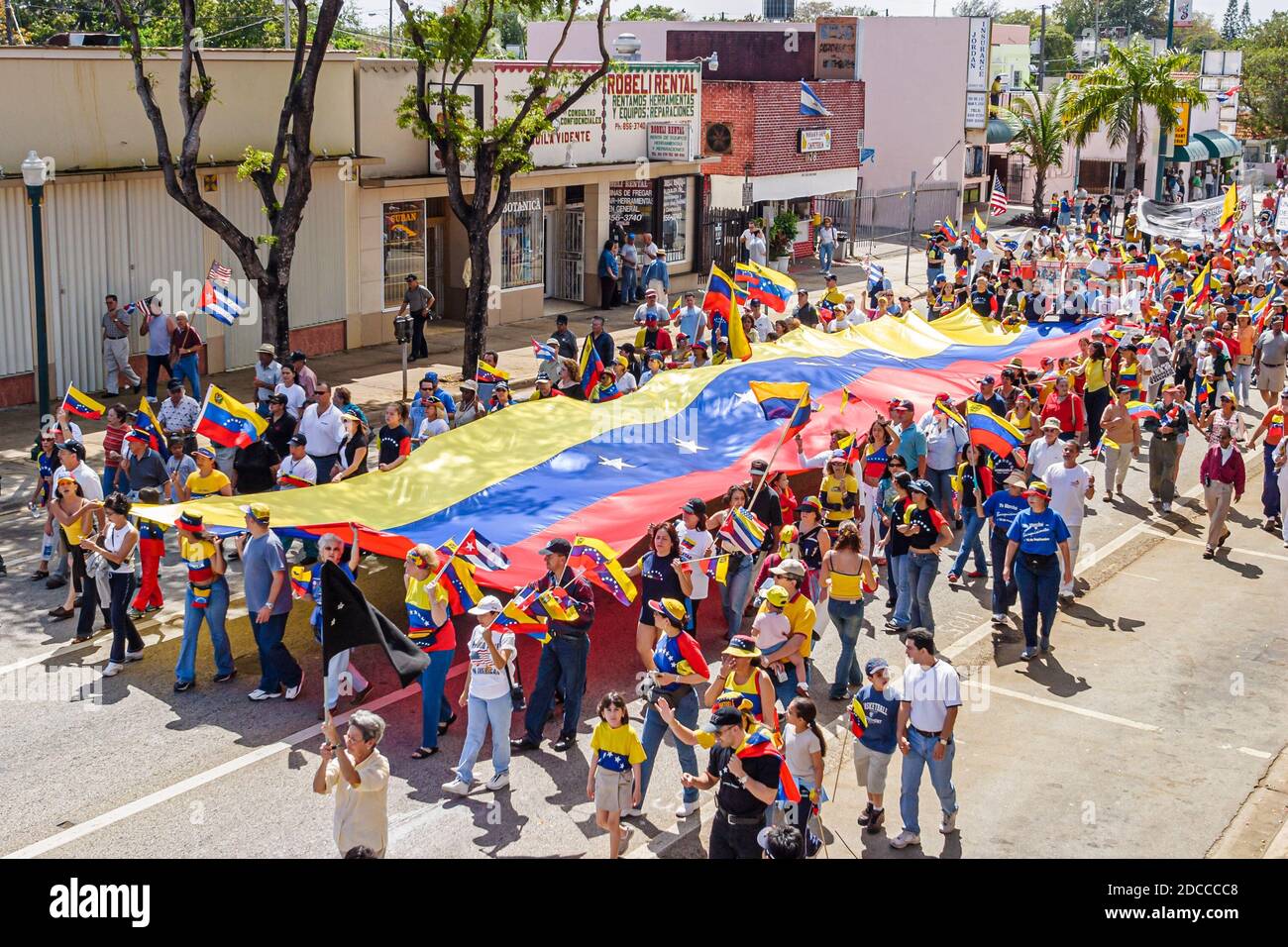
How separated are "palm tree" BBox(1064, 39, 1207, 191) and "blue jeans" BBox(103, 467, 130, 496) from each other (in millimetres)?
41656

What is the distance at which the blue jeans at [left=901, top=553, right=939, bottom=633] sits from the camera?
12.5 metres

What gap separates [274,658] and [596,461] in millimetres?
4244

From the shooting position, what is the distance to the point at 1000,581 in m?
13.4

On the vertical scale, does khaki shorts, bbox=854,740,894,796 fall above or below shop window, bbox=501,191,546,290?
below

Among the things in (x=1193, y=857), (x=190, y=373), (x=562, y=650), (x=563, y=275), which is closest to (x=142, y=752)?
(x=562, y=650)

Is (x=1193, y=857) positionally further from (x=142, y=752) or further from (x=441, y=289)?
(x=441, y=289)

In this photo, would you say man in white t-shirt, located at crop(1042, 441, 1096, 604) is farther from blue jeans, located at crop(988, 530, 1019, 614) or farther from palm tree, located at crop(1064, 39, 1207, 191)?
palm tree, located at crop(1064, 39, 1207, 191)

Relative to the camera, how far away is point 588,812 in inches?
386

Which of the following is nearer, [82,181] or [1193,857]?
[1193,857]

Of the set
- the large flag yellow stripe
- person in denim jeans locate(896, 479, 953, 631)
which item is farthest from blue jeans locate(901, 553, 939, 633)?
the large flag yellow stripe

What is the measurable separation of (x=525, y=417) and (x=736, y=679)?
22.3ft

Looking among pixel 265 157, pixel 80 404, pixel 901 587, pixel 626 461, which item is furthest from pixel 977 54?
pixel 80 404

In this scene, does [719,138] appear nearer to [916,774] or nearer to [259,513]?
[259,513]

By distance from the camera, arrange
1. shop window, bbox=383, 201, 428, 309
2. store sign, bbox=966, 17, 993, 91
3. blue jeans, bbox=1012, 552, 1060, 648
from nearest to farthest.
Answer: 1. blue jeans, bbox=1012, 552, 1060, 648
2. shop window, bbox=383, 201, 428, 309
3. store sign, bbox=966, 17, 993, 91
